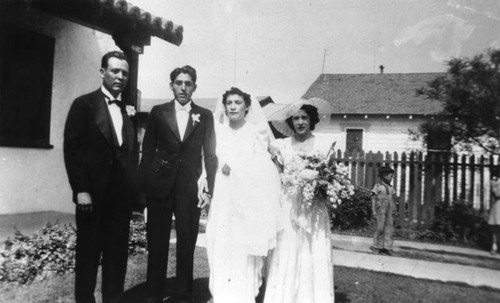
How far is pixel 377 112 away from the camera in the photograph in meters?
17.2

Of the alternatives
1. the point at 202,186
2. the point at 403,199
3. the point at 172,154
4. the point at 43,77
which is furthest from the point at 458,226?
the point at 43,77

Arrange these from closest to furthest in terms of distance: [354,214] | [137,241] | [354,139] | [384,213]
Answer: [137,241] < [384,213] < [354,214] < [354,139]

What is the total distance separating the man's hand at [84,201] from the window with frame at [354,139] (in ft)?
50.7

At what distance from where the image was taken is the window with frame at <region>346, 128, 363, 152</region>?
17578 millimetres

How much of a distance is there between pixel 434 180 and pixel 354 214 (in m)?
1.90

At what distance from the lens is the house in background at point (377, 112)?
660 inches

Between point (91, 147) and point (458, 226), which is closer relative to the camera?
point (91, 147)

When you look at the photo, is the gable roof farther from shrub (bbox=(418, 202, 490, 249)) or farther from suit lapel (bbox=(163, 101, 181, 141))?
suit lapel (bbox=(163, 101, 181, 141))

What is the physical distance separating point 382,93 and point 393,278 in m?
14.7

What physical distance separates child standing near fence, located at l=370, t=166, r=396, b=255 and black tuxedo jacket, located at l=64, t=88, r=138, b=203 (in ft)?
16.9

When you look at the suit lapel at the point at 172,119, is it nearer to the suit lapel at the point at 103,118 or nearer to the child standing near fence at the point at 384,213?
the suit lapel at the point at 103,118

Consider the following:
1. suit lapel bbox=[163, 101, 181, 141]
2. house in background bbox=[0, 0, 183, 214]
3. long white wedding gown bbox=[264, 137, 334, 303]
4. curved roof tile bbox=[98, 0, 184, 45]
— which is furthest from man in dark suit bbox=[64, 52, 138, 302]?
house in background bbox=[0, 0, 183, 214]

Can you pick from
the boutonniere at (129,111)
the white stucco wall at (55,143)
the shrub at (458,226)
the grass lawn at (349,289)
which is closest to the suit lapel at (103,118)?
the boutonniere at (129,111)

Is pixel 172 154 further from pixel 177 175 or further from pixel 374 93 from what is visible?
pixel 374 93
